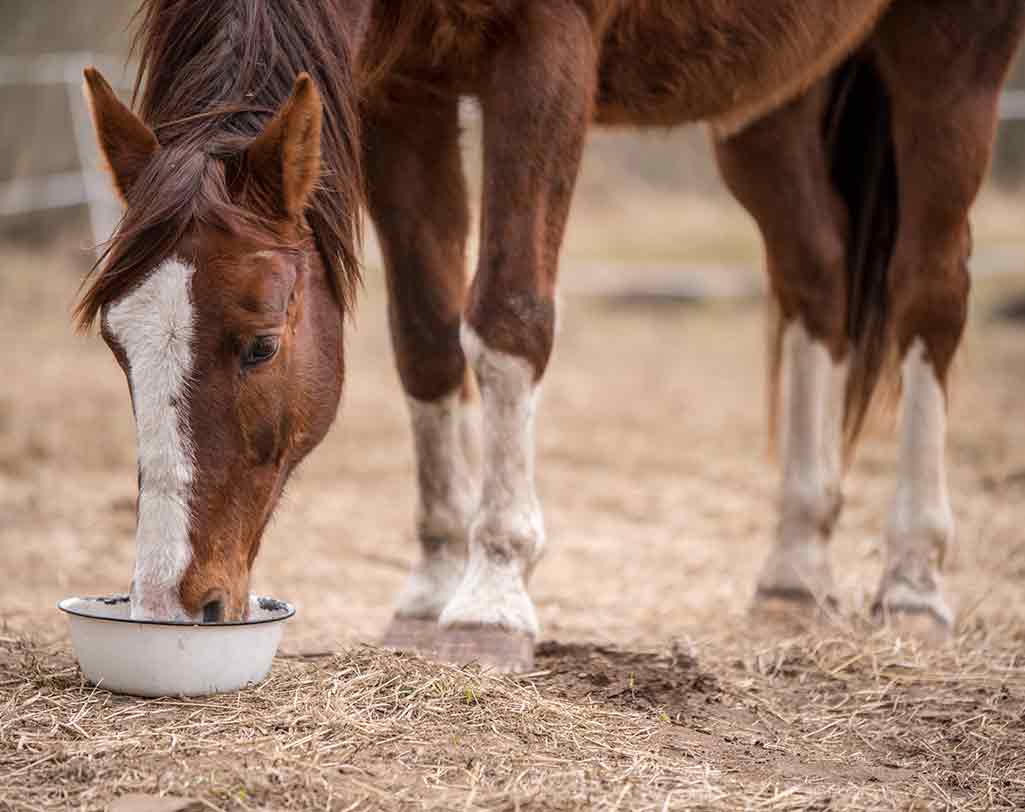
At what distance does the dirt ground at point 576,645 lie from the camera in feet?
6.93

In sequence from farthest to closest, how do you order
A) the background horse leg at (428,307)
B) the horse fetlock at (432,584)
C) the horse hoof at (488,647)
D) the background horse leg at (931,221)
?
the background horse leg at (931,221) → the horse fetlock at (432,584) → the background horse leg at (428,307) → the horse hoof at (488,647)

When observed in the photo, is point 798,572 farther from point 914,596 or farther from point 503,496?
point 503,496

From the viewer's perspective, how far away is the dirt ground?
2.11 m

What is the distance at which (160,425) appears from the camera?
86.2 inches

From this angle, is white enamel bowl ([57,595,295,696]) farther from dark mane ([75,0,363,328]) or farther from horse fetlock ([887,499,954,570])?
horse fetlock ([887,499,954,570])

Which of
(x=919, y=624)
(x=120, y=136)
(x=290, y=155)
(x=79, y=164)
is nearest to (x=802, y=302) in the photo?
(x=919, y=624)

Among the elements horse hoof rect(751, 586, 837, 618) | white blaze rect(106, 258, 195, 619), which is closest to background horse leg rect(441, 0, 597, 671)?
white blaze rect(106, 258, 195, 619)

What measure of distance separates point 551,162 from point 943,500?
5.63ft

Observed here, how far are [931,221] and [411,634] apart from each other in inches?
74.7

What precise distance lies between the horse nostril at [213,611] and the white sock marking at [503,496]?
67 cm

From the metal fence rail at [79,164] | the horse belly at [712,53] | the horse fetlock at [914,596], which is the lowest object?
Answer: the horse fetlock at [914,596]

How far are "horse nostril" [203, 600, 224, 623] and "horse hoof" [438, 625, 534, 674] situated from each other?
1.97ft

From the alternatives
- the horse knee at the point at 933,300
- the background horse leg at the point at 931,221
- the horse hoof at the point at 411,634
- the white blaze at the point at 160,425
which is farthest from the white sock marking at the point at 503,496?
the horse knee at the point at 933,300

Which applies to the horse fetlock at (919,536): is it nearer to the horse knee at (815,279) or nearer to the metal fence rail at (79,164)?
the horse knee at (815,279)
